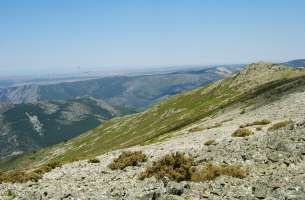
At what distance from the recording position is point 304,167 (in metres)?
21.2

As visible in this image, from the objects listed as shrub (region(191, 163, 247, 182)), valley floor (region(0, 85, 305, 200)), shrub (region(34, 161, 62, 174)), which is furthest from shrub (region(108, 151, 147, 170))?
shrub (region(191, 163, 247, 182))

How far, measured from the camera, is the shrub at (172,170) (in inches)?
888

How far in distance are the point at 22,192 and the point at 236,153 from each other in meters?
13.7

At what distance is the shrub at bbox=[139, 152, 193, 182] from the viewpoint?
22.5 m

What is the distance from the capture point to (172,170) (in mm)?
23031

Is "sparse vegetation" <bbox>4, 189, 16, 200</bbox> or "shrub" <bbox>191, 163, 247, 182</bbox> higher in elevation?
"shrub" <bbox>191, 163, 247, 182</bbox>

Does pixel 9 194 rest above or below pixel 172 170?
below

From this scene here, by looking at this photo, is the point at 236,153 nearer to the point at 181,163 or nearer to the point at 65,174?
the point at 181,163

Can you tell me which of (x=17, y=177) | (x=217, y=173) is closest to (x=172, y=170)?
(x=217, y=173)

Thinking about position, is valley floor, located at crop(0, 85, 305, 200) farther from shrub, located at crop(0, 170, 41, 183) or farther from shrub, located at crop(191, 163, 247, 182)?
shrub, located at crop(0, 170, 41, 183)

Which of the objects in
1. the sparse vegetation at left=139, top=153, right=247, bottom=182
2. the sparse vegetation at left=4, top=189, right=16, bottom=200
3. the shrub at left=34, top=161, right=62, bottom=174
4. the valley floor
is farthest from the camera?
the shrub at left=34, top=161, right=62, bottom=174

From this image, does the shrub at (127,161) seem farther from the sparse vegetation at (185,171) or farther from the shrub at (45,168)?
the shrub at (45,168)

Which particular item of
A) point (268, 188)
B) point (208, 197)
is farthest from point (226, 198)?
point (268, 188)

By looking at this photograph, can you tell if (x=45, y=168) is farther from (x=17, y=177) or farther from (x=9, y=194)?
(x=9, y=194)
